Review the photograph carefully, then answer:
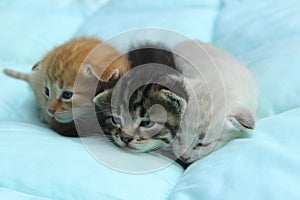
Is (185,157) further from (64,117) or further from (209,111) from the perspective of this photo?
(64,117)

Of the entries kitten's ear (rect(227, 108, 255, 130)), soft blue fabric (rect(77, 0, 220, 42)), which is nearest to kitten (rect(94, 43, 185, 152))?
kitten's ear (rect(227, 108, 255, 130))

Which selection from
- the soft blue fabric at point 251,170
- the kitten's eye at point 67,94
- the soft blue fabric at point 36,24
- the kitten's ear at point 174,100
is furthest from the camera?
the soft blue fabric at point 36,24

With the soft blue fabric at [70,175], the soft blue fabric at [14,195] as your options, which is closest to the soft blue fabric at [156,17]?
the soft blue fabric at [70,175]

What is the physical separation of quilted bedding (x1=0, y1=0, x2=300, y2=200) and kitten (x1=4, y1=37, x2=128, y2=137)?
0.04m

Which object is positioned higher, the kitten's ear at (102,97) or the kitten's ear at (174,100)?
the kitten's ear at (174,100)

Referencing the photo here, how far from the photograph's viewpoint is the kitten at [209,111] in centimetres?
88

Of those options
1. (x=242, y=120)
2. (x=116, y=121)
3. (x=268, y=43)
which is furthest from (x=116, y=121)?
(x=268, y=43)

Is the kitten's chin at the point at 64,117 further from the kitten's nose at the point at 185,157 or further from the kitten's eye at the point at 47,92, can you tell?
the kitten's nose at the point at 185,157

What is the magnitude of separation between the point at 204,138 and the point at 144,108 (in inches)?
4.9

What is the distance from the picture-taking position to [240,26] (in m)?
1.42

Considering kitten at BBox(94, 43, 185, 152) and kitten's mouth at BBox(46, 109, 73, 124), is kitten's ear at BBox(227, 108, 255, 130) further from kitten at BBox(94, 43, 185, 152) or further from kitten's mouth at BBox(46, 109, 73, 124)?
kitten's mouth at BBox(46, 109, 73, 124)

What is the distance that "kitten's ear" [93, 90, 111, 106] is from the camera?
2.91 feet

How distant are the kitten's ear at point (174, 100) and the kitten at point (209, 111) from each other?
0.05 ft

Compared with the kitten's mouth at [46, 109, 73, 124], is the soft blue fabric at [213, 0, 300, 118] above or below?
above
